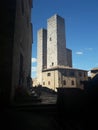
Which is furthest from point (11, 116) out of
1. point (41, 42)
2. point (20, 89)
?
point (41, 42)

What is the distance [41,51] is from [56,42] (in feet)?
24.4

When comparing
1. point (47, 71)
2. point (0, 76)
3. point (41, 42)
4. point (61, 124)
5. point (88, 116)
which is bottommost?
point (61, 124)

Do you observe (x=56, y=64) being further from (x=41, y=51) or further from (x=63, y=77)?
(x=41, y=51)

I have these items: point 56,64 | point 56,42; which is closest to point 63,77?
point 56,64

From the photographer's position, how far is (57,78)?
41.6 metres

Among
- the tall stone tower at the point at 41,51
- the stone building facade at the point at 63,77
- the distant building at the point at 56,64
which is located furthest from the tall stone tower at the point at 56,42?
the tall stone tower at the point at 41,51

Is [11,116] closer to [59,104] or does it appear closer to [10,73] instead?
[59,104]

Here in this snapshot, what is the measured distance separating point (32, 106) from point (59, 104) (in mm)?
2017

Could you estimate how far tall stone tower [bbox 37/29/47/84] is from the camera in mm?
48375

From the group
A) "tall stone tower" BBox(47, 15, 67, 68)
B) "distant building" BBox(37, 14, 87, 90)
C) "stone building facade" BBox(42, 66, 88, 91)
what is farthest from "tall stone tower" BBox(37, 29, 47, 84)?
"stone building facade" BBox(42, 66, 88, 91)

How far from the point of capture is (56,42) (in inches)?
1734

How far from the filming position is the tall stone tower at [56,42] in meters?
→ 43.9

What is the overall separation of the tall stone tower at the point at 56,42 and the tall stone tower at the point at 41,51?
3251mm

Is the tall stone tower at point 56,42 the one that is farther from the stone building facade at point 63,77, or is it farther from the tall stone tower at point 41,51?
the tall stone tower at point 41,51
